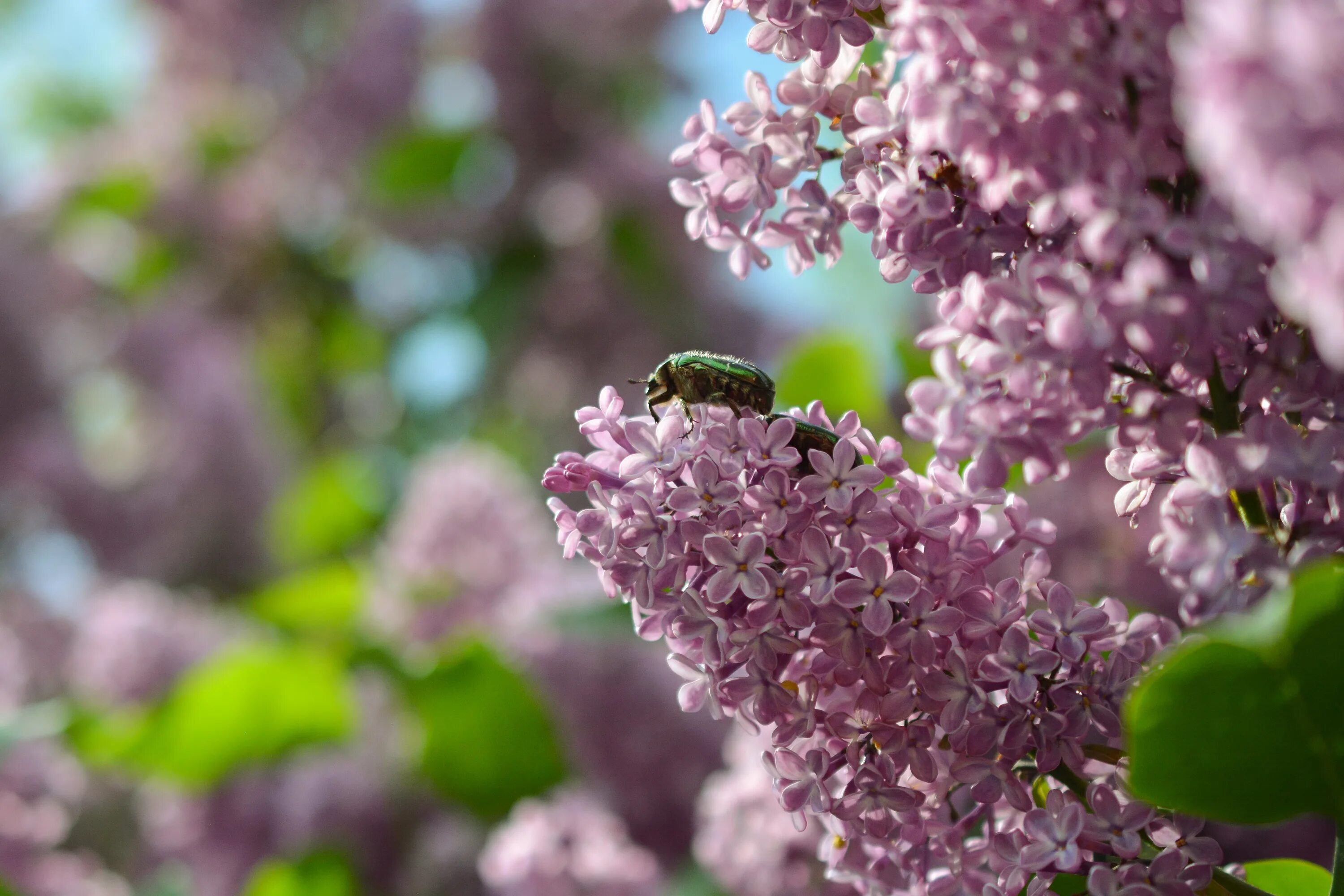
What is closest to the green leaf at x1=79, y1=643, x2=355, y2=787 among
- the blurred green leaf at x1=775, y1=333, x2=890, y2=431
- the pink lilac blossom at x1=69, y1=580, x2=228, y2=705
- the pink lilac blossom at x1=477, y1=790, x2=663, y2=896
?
the pink lilac blossom at x1=69, y1=580, x2=228, y2=705

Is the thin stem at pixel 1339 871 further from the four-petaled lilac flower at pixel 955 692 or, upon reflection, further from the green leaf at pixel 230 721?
the green leaf at pixel 230 721

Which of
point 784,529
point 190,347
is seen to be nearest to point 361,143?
point 190,347

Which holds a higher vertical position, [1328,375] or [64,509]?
[64,509]

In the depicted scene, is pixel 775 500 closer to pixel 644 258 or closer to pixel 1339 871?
pixel 1339 871

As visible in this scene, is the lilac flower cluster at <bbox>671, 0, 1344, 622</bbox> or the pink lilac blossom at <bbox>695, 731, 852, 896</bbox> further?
the pink lilac blossom at <bbox>695, 731, 852, 896</bbox>

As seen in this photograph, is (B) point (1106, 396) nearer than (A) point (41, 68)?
Yes

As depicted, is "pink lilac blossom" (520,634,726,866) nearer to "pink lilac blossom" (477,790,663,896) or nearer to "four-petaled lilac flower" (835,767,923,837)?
"pink lilac blossom" (477,790,663,896)

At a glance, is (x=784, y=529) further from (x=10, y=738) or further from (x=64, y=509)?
(x=64, y=509)
